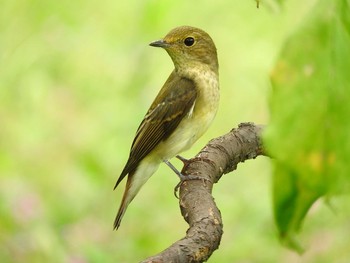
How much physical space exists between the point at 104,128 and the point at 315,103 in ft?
16.1

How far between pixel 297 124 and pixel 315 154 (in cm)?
3

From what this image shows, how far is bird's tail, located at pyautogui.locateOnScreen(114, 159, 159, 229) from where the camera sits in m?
3.73

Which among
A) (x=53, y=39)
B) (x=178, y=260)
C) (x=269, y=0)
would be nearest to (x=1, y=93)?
(x=53, y=39)

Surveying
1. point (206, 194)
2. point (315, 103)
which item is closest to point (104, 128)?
point (206, 194)

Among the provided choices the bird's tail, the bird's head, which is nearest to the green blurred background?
the bird's tail

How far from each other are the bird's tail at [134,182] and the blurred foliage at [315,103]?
321cm

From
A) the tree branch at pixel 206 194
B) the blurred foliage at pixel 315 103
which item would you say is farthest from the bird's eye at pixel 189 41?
the blurred foliage at pixel 315 103

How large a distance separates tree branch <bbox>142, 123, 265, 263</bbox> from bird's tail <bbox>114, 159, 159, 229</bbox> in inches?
30.5

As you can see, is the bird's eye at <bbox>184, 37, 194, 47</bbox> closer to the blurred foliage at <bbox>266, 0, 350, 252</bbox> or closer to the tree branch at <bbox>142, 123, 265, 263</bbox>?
the tree branch at <bbox>142, 123, 265, 263</bbox>

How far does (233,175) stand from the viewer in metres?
6.12

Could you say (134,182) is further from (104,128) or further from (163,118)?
(104,128)

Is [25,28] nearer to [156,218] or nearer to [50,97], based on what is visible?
[50,97]

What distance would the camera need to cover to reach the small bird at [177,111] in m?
3.63

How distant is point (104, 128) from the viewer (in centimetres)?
538
